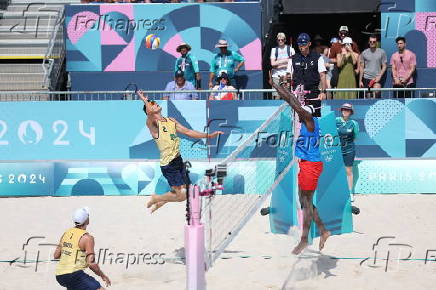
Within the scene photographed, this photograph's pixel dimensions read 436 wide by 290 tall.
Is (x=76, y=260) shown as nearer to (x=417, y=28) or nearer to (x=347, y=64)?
(x=347, y=64)

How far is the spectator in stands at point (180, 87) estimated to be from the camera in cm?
1678

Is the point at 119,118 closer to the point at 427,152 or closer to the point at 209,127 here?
the point at 209,127

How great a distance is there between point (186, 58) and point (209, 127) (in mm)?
1944

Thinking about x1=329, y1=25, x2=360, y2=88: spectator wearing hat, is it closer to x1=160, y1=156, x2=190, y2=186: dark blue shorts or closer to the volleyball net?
the volleyball net

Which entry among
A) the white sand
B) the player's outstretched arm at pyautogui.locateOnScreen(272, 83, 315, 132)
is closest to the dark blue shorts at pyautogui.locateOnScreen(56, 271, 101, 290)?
the white sand

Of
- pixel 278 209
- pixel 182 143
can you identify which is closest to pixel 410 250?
pixel 278 209

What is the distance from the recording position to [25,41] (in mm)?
20328

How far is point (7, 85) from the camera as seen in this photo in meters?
Result: 19.2

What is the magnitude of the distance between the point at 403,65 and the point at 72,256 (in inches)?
445

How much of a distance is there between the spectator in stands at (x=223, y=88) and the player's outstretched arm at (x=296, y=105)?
6.52 m

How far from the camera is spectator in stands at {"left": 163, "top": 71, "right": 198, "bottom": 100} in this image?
1678 centimetres

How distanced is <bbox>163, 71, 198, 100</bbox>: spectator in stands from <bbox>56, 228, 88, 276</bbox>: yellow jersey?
8.90 metres

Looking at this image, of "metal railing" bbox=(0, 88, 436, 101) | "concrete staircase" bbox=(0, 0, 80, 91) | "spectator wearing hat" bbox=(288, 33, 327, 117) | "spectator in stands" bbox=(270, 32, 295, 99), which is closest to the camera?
"spectator wearing hat" bbox=(288, 33, 327, 117)

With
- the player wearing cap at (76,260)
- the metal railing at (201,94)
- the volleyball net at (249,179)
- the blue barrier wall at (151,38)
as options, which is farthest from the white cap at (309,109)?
the blue barrier wall at (151,38)
